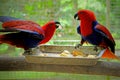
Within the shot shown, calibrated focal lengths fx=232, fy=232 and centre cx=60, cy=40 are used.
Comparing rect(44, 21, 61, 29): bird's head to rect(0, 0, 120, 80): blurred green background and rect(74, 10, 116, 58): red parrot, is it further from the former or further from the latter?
rect(0, 0, 120, 80): blurred green background

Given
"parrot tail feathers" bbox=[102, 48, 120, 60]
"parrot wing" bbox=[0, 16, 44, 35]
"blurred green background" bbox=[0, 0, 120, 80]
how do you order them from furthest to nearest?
"blurred green background" bbox=[0, 0, 120, 80]
"parrot tail feathers" bbox=[102, 48, 120, 60]
"parrot wing" bbox=[0, 16, 44, 35]

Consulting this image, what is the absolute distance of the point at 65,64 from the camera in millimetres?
877

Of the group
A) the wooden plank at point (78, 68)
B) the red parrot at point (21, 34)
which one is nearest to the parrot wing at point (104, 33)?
the wooden plank at point (78, 68)

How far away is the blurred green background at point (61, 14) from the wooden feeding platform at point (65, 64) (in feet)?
1.22

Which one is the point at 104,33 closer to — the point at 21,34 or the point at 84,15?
the point at 84,15

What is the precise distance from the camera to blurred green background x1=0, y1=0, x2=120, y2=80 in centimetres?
134

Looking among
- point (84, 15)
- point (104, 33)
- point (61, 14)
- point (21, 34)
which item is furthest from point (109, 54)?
point (61, 14)

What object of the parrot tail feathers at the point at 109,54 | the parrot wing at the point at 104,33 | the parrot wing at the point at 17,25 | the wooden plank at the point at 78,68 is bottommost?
the wooden plank at the point at 78,68

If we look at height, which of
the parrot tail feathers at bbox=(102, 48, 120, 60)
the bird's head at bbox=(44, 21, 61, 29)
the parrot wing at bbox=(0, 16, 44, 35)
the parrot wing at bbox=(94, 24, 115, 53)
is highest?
the parrot wing at bbox=(0, 16, 44, 35)

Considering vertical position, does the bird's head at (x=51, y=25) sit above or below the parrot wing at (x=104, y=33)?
above

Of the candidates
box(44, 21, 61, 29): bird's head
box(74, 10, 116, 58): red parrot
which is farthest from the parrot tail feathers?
box(44, 21, 61, 29): bird's head

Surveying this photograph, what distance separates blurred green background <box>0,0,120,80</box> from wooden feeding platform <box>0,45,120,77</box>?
37cm

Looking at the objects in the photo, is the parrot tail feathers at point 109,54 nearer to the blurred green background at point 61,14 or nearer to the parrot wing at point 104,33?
the parrot wing at point 104,33

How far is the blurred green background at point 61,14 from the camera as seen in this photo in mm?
1343
